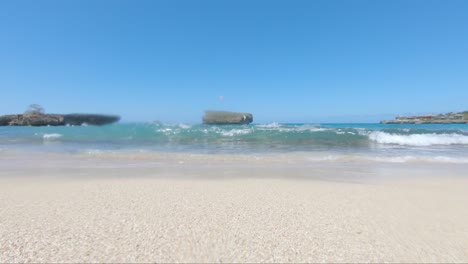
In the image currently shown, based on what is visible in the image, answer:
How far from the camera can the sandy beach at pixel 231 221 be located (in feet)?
8.08

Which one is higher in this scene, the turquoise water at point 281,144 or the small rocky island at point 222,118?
the small rocky island at point 222,118

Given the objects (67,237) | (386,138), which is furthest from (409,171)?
(386,138)

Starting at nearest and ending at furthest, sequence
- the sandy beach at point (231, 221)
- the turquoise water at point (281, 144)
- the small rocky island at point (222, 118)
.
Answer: the sandy beach at point (231, 221) → the turquoise water at point (281, 144) → the small rocky island at point (222, 118)

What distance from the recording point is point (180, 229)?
297 centimetres

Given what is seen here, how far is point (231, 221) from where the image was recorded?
10.6 ft

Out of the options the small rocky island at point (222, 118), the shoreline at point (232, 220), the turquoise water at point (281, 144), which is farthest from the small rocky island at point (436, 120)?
the shoreline at point (232, 220)

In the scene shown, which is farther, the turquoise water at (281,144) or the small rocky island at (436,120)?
the small rocky island at (436,120)

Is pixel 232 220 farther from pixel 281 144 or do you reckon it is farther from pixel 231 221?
pixel 281 144

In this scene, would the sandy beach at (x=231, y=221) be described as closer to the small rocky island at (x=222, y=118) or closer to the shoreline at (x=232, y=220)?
the shoreline at (x=232, y=220)

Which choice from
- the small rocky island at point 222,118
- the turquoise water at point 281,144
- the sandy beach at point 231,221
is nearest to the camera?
the sandy beach at point 231,221

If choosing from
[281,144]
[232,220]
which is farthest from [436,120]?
[232,220]

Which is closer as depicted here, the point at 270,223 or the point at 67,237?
the point at 67,237

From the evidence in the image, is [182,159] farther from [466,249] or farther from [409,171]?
[466,249]

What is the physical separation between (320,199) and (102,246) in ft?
10.6
